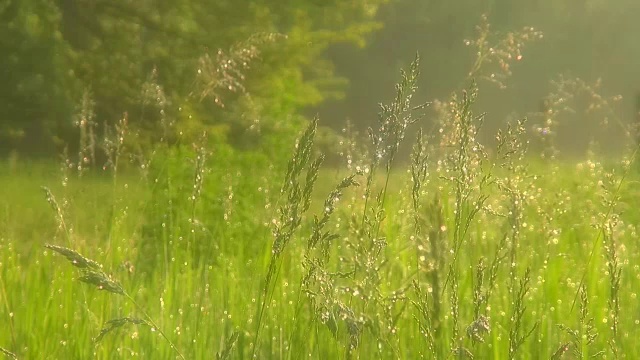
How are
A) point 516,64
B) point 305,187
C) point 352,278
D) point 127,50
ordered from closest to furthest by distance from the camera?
point 305,187, point 352,278, point 127,50, point 516,64

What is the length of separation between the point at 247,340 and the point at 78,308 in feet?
1.80

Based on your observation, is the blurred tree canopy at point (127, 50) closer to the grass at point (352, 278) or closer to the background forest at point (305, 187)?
the background forest at point (305, 187)

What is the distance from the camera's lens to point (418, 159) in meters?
1.42

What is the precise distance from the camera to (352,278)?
163 cm

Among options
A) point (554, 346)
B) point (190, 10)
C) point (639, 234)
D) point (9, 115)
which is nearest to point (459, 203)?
point (554, 346)

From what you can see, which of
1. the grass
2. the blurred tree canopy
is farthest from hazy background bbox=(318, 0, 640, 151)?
the grass

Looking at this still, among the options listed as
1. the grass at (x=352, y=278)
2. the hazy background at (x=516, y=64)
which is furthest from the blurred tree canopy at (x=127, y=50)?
the hazy background at (x=516, y=64)

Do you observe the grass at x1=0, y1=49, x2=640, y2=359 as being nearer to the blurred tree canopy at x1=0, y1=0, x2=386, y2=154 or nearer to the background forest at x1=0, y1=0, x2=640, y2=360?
the background forest at x1=0, y1=0, x2=640, y2=360

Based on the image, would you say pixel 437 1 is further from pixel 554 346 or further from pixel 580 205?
pixel 554 346

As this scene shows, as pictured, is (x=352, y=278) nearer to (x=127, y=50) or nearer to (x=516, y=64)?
(x=127, y=50)

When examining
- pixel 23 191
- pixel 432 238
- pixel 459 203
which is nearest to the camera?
pixel 432 238

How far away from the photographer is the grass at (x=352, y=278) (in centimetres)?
127

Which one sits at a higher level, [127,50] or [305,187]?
[127,50]

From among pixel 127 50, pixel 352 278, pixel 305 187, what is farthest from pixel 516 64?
pixel 305 187
